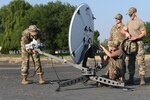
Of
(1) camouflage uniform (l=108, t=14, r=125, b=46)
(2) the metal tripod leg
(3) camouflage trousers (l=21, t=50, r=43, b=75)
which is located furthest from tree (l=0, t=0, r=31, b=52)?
(2) the metal tripod leg

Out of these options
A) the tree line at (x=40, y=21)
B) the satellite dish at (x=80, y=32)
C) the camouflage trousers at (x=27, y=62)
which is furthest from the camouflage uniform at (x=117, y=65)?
the tree line at (x=40, y=21)

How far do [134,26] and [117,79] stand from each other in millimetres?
1610

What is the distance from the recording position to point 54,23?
8750cm

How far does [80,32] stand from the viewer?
12.0m

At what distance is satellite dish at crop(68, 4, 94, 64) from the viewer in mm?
11609

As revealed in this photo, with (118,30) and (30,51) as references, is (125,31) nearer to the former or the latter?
(118,30)

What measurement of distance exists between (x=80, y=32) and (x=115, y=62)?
4.05 feet

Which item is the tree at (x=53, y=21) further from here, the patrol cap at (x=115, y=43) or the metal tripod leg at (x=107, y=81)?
the metal tripod leg at (x=107, y=81)

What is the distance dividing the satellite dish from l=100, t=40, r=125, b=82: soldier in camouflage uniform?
0.59 metres

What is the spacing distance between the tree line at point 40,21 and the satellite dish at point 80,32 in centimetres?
6962

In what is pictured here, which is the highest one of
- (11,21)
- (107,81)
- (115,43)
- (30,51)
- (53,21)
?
(11,21)

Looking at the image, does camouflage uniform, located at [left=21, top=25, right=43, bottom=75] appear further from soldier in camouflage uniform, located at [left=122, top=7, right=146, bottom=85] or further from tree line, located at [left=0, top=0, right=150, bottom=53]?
tree line, located at [left=0, top=0, right=150, bottom=53]

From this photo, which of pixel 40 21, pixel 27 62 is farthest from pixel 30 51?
pixel 40 21

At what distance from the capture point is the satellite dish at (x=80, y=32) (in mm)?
11609
